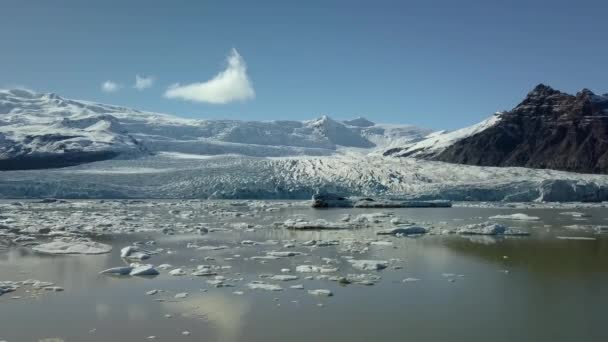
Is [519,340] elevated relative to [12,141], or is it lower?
lower

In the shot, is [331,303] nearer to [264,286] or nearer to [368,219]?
[264,286]

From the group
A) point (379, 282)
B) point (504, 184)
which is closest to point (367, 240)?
point (379, 282)

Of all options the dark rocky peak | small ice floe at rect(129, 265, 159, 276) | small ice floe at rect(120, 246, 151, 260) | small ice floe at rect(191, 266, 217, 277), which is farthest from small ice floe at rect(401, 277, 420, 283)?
the dark rocky peak

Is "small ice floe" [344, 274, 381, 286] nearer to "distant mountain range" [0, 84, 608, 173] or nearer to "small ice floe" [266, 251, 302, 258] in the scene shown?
"small ice floe" [266, 251, 302, 258]

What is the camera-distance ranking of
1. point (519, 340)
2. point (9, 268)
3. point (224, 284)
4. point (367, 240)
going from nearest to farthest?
point (519, 340), point (224, 284), point (9, 268), point (367, 240)

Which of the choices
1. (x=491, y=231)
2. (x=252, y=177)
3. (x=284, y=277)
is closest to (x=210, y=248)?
(x=284, y=277)

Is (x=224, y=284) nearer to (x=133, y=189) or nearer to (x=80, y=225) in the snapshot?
(x=80, y=225)
